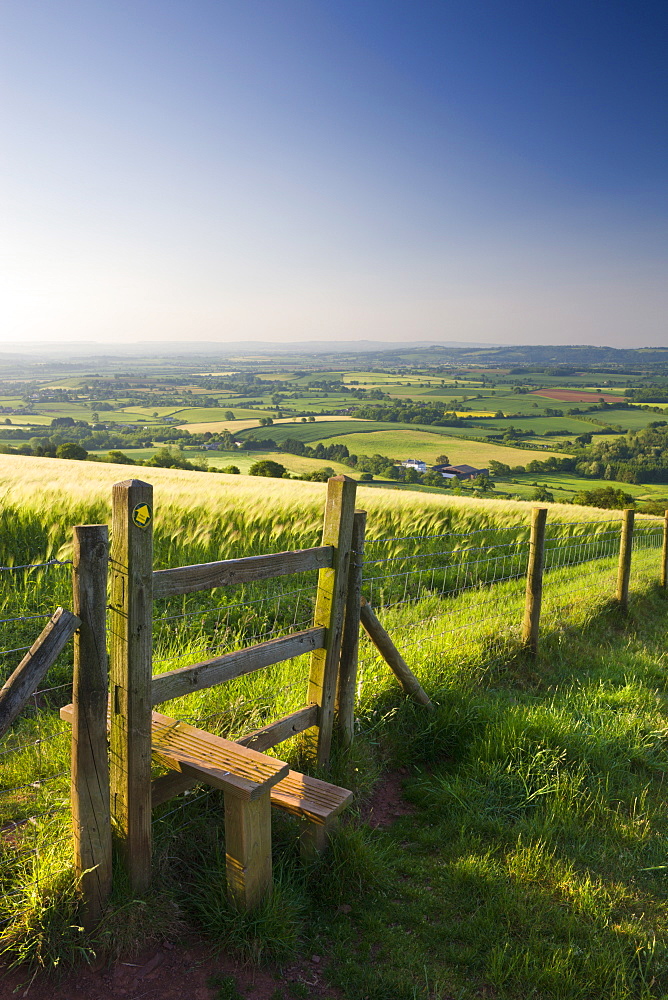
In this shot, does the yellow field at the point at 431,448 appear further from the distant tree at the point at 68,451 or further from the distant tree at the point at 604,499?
the distant tree at the point at 68,451

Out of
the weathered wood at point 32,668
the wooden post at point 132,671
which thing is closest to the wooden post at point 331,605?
the wooden post at point 132,671

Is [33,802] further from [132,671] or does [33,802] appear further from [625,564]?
[625,564]

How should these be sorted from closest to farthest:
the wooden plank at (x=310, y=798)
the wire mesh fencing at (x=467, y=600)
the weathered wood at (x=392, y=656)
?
the wooden plank at (x=310, y=798) → the weathered wood at (x=392, y=656) → the wire mesh fencing at (x=467, y=600)

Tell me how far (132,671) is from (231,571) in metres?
0.73

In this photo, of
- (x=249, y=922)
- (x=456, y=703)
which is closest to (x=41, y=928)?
(x=249, y=922)

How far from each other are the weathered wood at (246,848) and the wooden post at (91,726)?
521mm

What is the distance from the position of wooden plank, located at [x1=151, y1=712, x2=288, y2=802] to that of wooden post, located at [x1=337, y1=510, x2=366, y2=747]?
42.4 inches

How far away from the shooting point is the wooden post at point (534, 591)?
6.34 meters

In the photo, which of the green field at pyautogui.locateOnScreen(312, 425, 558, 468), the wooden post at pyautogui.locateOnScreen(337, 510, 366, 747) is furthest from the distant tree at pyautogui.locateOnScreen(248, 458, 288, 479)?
the wooden post at pyautogui.locateOnScreen(337, 510, 366, 747)

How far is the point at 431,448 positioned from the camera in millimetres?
62156

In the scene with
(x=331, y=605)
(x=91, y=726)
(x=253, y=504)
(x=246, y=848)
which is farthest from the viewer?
(x=253, y=504)

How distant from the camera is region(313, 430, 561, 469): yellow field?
184ft

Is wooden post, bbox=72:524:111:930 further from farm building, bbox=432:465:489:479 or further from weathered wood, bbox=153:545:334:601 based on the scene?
farm building, bbox=432:465:489:479

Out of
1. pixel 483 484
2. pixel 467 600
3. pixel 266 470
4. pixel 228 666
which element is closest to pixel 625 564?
pixel 467 600
